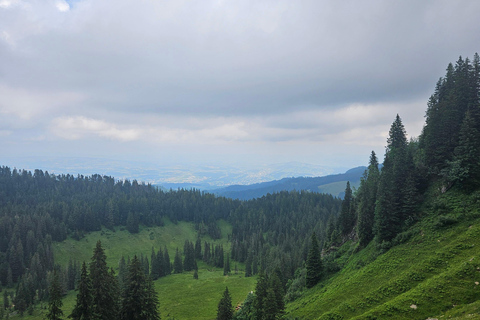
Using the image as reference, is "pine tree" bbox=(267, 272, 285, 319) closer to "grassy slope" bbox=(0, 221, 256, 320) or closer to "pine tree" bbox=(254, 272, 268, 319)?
"pine tree" bbox=(254, 272, 268, 319)

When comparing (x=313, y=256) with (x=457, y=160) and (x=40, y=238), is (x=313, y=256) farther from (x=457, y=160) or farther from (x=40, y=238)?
(x=40, y=238)

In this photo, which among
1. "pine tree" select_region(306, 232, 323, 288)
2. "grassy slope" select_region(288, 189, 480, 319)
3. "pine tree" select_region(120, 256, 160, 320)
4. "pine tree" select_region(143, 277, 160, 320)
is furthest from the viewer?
"pine tree" select_region(306, 232, 323, 288)

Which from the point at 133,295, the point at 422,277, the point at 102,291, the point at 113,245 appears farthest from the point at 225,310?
the point at 113,245

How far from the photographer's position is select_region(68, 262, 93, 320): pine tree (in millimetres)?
37125

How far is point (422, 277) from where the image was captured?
38.4 m

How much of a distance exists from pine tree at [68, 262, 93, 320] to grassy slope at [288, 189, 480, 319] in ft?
115

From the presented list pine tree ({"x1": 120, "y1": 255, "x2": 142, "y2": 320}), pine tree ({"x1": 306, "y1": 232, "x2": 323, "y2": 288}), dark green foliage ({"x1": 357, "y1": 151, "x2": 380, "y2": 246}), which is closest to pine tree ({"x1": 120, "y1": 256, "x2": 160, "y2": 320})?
pine tree ({"x1": 120, "y1": 255, "x2": 142, "y2": 320})

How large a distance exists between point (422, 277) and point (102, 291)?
159ft

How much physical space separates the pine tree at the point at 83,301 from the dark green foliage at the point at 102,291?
826 mm

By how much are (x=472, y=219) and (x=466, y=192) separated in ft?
25.2

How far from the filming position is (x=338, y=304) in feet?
144

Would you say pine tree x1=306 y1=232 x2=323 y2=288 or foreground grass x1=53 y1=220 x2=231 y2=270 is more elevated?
pine tree x1=306 y1=232 x2=323 y2=288

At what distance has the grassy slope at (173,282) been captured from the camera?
88938 mm

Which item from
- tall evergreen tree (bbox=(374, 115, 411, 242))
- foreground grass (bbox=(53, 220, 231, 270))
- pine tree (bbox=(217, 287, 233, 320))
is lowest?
foreground grass (bbox=(53, 220, 231, 270))
